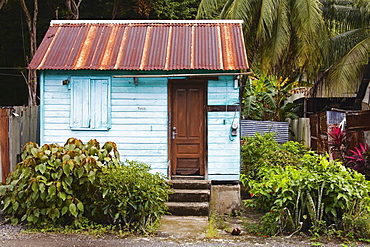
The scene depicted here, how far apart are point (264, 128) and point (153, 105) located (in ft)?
22.5

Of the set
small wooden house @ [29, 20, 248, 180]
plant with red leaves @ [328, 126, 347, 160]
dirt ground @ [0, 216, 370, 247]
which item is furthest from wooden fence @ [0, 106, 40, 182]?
plant with red leaves @ [328, 126, 347, 160]

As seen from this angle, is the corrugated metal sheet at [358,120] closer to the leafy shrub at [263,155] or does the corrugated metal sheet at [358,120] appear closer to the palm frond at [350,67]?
the leafy shrub at [263,155]

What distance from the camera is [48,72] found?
31.3 feet

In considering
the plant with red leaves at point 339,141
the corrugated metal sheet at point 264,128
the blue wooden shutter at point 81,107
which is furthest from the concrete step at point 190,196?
the corrugated metal sheet at point 264,128

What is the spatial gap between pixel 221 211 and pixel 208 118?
6.77ft

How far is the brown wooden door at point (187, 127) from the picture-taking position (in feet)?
31.3

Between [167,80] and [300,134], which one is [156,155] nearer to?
[167,80]

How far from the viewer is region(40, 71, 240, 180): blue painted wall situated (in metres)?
9.34

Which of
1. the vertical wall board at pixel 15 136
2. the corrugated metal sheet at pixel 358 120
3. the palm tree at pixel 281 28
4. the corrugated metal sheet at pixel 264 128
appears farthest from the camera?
the corrugated metal sheet at pixel 264 128

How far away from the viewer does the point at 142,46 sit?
32.7 ft

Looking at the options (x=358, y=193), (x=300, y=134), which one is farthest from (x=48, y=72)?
(x=300, y=134)

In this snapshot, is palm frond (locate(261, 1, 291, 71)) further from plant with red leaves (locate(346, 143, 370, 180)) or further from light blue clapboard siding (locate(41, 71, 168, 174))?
light blue clapboard siding (locate(41, 71, 168, 174))

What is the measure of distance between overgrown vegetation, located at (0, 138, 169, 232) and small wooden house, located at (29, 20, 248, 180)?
1775 millimetres

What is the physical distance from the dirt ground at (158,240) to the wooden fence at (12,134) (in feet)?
6.37
